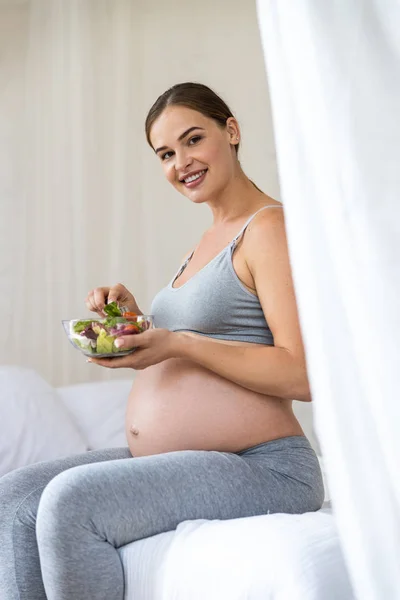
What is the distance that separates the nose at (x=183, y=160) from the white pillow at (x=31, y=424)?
94 cm

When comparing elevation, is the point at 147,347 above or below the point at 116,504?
above

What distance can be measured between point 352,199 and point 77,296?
205 centimetres

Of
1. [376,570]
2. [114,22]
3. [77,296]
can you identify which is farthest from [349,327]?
[114,22]

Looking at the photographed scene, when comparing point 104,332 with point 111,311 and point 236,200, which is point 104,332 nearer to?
point 111,311

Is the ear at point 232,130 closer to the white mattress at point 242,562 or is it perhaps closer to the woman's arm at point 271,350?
the woman's arm at point 271,350

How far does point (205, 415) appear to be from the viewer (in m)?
1.29

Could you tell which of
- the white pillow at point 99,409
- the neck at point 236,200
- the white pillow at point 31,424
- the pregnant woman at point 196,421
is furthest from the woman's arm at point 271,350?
the white pillow at point 99,409

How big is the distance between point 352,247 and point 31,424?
5.14 feet

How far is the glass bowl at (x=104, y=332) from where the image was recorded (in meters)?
1.24

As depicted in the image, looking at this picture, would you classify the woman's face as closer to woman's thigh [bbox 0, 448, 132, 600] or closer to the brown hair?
the brown hair

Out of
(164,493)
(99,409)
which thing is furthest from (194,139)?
(99,409)

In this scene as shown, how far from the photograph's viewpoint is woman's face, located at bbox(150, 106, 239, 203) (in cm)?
149

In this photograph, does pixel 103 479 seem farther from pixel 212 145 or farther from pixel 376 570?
pixel 212 145

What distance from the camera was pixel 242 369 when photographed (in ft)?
4.01
